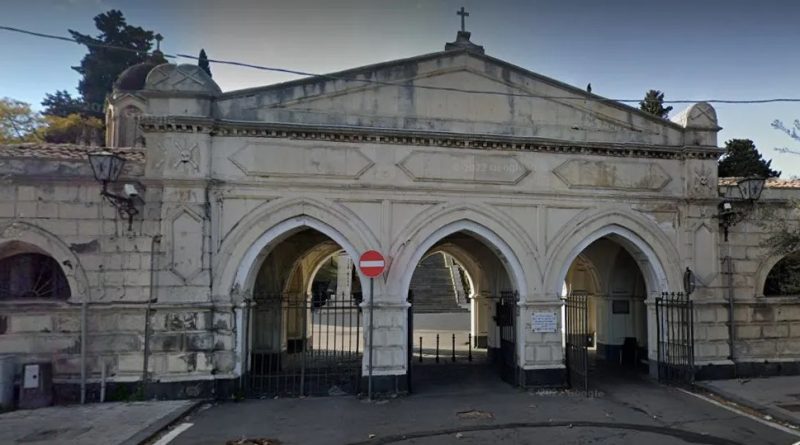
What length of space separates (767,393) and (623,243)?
4146mm

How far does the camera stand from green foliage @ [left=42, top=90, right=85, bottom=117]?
3161cm

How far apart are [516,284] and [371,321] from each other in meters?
3.37

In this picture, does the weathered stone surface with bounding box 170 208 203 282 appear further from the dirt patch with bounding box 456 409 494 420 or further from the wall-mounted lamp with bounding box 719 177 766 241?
the wall-mounted lamp with bounding box 719 177 766 241

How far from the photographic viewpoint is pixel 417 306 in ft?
91.2

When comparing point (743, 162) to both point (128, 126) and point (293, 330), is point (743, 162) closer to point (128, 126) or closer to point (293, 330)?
point (293, 330)

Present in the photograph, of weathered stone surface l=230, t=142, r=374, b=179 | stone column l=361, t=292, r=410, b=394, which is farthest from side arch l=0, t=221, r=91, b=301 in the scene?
stone column l=361, t=292, r=410, b=394

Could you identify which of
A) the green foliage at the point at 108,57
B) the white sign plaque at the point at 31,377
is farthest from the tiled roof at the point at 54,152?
the green foliage at the point at 108,57

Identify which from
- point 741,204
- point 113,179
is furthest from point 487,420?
point 741,204

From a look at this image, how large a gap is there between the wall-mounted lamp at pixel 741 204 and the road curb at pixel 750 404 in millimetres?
3605

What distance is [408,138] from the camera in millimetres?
11250

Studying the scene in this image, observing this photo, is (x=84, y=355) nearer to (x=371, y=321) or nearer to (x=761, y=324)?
(x=371, y=321)

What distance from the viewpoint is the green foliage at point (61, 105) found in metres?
31.6

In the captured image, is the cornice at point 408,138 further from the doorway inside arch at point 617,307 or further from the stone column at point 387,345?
the doorway inside arch at point 617,307

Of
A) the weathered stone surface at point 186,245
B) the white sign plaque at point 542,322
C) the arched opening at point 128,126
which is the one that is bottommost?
the white sign plaque at point 542,322
